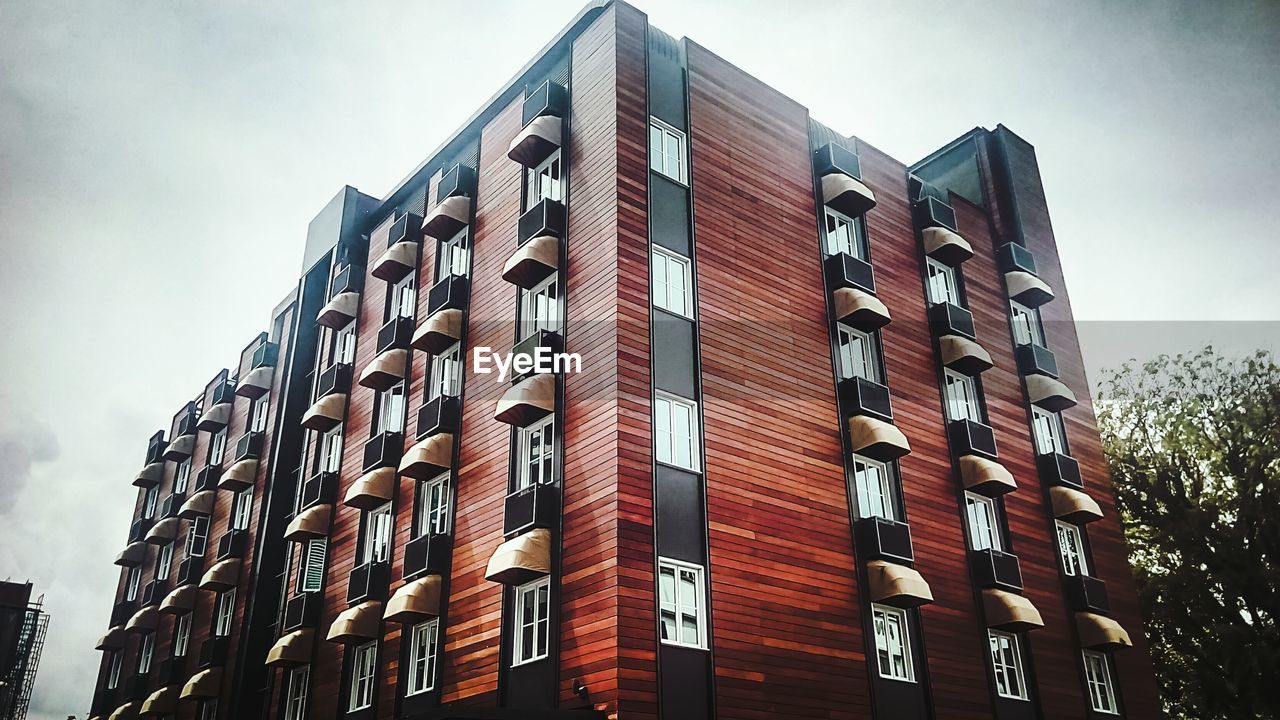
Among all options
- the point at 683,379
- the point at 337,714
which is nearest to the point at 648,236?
the point at 683,379

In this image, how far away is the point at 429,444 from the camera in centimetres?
2270

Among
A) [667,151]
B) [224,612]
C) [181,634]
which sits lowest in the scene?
[224,612]

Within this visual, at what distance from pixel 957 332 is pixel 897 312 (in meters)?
1.77

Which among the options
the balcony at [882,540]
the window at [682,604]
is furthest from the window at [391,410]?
the balcony at [882,540]

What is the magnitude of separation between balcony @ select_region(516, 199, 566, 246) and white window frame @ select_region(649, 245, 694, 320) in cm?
265

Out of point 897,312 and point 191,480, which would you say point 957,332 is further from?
point 191,480

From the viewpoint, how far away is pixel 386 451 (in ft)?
83.3

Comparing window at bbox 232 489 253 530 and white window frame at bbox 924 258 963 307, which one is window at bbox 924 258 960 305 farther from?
window at bbox 232 489 253 530

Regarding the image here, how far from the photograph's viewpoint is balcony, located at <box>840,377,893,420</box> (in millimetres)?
22516

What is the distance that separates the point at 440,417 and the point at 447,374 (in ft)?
5.83

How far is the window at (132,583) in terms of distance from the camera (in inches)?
1684

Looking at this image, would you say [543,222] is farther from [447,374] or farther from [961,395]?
[961,395]

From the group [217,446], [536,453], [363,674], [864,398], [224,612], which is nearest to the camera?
[536,453]

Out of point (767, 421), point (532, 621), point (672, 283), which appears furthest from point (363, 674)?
point (672, 283)
